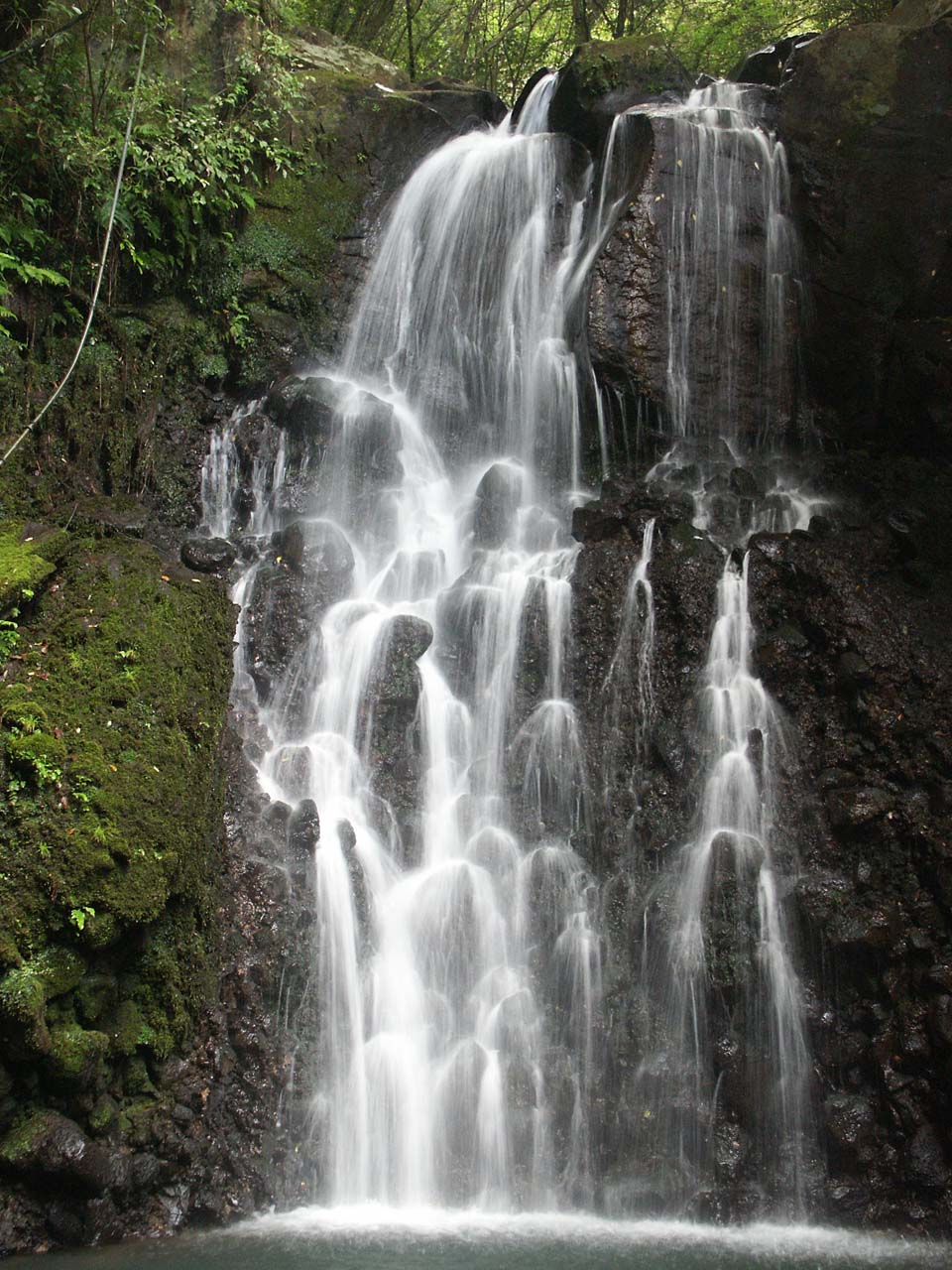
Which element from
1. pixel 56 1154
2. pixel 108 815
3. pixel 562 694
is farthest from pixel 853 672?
pixel 56 1154

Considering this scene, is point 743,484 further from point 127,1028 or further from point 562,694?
point 127,1028

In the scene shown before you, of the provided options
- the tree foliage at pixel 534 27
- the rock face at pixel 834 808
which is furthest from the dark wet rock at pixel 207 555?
the tree foliage at pixel 534 27

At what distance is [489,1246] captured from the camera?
554cm

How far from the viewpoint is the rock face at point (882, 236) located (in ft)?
34.1

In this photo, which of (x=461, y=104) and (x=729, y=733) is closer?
(x=729, y=733)

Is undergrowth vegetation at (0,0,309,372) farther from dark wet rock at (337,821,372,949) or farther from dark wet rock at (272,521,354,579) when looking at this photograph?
dark wet rock at (337,821,372,949)

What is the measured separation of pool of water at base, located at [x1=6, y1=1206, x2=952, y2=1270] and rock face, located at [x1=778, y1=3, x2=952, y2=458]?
7677 millimetres

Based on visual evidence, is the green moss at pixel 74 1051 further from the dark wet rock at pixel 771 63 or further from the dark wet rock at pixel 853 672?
the dark wet rock at pixel 771 63

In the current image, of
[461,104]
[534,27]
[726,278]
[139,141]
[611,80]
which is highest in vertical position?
[534,27]

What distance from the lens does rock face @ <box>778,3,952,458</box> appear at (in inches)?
410

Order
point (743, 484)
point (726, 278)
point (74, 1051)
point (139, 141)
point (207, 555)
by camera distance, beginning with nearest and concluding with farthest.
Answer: point (74, 1051), point (207, 555), point (743, 484), point (139, 141), point (726, 278)

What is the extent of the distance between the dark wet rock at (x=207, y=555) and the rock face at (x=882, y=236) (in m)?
6.57

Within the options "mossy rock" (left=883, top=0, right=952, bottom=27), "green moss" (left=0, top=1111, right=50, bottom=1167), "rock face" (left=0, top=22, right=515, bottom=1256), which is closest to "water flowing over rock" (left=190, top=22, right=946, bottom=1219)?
"rock face" (left=0, top=22, right=515, bottom=1256)

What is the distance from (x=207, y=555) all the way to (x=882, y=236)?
8.16 meters
